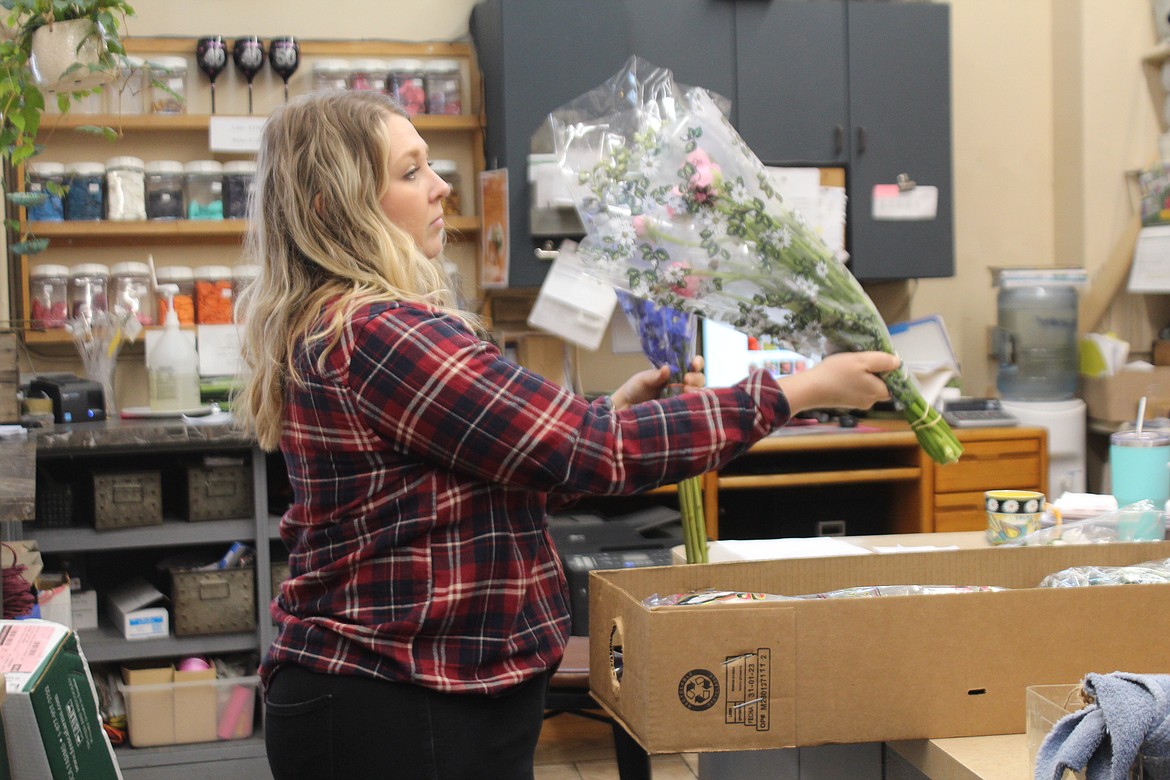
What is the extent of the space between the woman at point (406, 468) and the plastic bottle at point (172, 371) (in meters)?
2.34

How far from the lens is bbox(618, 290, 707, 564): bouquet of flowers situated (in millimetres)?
1637

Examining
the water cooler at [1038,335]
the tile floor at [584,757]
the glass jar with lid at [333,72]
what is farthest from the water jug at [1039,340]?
the glass jar with lid at [333,72]

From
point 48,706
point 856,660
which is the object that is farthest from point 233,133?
point 856,660

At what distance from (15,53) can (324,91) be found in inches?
66.1

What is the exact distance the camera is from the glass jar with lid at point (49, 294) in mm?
3777

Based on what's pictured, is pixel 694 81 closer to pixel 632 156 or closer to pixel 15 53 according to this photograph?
pixel 15 53

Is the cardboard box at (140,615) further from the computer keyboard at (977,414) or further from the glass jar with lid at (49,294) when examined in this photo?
the computer keyboard at (977,414)

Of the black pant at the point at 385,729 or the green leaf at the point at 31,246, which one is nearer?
the black pant at the point at 385,729

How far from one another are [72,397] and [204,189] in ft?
2.84

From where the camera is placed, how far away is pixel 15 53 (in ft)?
8.92

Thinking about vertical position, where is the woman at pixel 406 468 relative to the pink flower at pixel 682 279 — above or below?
below

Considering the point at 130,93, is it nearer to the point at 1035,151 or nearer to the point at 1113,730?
the point at 1035,151

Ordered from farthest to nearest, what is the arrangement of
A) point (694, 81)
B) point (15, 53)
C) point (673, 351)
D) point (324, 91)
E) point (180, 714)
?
point (694, 81), point (180, 714), point (15, 53), point (673, 351), point (324, 91)

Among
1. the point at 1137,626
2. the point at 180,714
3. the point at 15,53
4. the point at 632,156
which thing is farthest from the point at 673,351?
the point at 180,714
